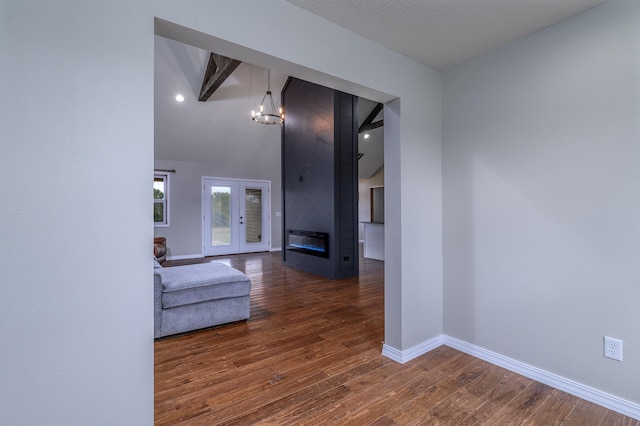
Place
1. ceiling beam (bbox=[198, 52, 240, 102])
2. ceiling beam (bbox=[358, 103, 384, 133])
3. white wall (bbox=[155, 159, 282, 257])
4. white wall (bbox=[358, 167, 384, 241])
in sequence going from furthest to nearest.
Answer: white wall (bbox=[358, 167, 384, 241])
ceiling beam (bbox=[358, 103, 384, 133])
white wall (bbox=[155, 159, 282, 257])
ceiling beam (bbox=[198, 52, 240, 102])

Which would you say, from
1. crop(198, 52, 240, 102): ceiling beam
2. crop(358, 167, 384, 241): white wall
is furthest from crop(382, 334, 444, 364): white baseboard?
crop(358, 167, 384, 241): white wall

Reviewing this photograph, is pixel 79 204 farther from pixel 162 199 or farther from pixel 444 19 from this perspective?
pixel 162 199

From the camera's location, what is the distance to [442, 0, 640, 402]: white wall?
1.76 meters

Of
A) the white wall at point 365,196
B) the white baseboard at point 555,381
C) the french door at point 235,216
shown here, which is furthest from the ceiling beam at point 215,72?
the white wall at point 365,196

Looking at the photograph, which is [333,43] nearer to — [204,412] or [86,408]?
[86,408]

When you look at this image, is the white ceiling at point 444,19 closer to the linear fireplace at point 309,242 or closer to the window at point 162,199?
the linear fireplace at point 309,242

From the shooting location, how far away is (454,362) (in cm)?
237

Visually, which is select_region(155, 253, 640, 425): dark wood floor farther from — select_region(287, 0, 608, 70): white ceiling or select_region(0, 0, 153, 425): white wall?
select_region(287, 0, 608, 70): white ceiling

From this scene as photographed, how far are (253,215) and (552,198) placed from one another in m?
7.53

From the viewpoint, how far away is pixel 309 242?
19.2 ft

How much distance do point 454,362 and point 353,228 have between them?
3245mm

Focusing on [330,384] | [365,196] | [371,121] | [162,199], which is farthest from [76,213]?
[365,196]

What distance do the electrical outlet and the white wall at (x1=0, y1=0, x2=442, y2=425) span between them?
2.54m

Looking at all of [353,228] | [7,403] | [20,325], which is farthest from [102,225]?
[353,228]
